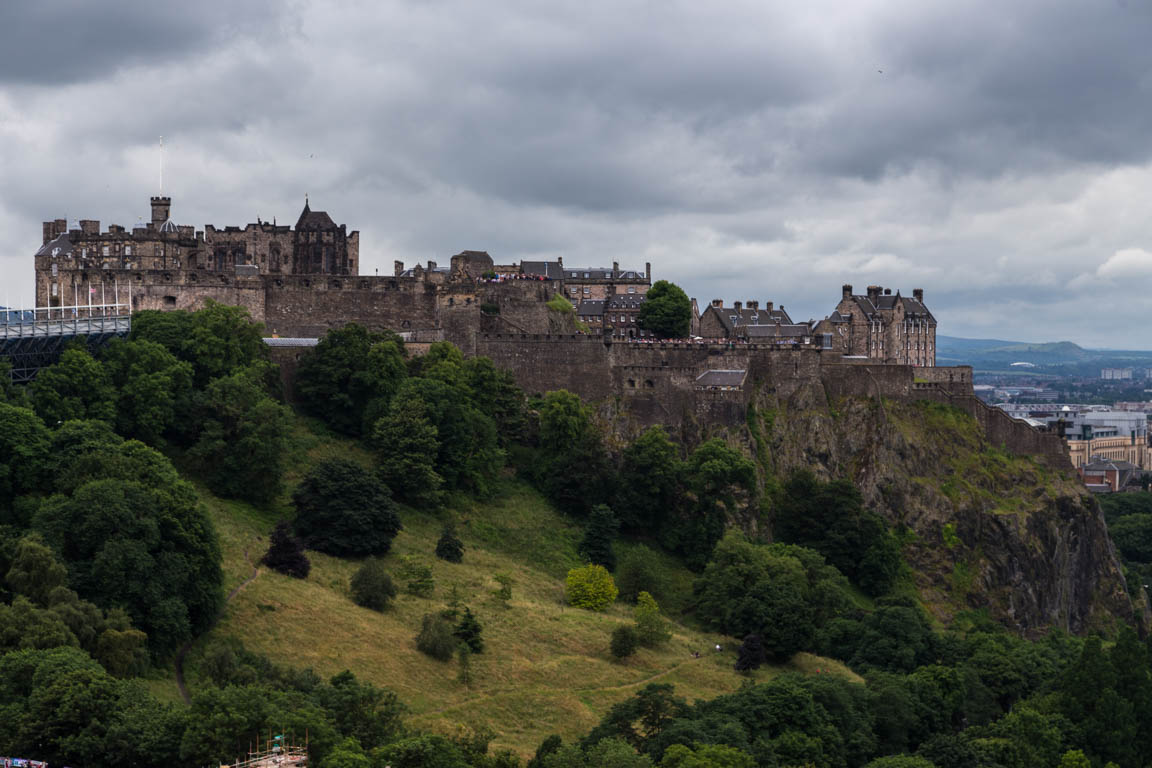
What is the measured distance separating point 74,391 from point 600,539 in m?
29.2

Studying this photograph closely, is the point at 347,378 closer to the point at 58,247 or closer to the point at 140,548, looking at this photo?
the point at 58,247

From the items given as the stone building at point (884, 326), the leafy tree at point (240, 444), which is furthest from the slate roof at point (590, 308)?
the leafy tree at point (240, 444)

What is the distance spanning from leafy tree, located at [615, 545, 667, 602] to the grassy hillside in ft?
10.2

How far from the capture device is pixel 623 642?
64.8 m

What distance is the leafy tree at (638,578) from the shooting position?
75.6 metres

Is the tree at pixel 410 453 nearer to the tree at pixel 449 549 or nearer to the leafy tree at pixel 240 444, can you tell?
the tree at pixel 449 549

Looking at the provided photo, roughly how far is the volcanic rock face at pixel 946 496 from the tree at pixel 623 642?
26331 millimetres

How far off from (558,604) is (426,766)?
2782 cm

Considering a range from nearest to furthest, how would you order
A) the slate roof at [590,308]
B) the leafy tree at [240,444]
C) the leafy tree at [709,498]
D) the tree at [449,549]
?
the leafy tree at [240,444] → the tree at [449,549] → the leafy tree at [709,498] → the slate roof at [590,308]

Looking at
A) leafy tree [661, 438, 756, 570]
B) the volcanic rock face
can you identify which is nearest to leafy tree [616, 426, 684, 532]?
leafy tree [661, 438, 756, 570]

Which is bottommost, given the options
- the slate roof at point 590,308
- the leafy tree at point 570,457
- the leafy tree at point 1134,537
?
the leafy tree at point 1134,537

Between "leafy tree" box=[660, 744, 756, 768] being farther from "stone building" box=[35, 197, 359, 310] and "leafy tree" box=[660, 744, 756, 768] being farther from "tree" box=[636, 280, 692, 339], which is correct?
"tree" box=[636, 280, 692, 339]

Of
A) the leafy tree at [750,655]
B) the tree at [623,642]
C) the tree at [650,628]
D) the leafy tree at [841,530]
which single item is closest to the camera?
the tree at [623,642]

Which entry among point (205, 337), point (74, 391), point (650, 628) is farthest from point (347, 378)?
point (650, 628)
